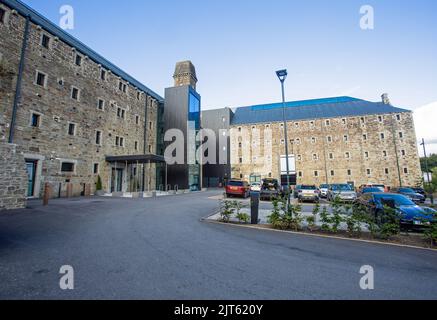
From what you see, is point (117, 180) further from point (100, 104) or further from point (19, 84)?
point (19, 84)

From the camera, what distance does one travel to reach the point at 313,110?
45094 millimetres

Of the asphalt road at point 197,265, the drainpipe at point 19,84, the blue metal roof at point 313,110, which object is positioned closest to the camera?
the asphalt road at point 197,265

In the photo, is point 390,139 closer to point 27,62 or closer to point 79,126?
point 79,126

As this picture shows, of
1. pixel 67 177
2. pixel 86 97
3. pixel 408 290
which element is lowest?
pixel 408 290

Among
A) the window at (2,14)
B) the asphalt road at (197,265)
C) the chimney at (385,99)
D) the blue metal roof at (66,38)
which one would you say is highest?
the chimney at (385,99)

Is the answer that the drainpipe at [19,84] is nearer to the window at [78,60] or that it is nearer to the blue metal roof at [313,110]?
the window at [78,60]

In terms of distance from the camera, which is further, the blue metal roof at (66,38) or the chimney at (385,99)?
the chimney at (385,99)

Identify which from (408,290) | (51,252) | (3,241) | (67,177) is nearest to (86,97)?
(67,177)

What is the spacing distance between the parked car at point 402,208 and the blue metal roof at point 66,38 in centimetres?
2551

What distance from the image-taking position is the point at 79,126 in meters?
18.8

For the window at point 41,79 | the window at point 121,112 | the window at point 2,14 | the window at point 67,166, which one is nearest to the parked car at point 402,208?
the window at point 67,166

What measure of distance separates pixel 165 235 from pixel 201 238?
1.14 m

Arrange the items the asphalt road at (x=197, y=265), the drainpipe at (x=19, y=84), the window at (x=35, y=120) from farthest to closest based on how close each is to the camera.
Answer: the window at (x=35, y=120), the drainpipe at (x=19, y=84), the asphalt road at (x=197, y=265)

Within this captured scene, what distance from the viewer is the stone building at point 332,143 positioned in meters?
36.5
